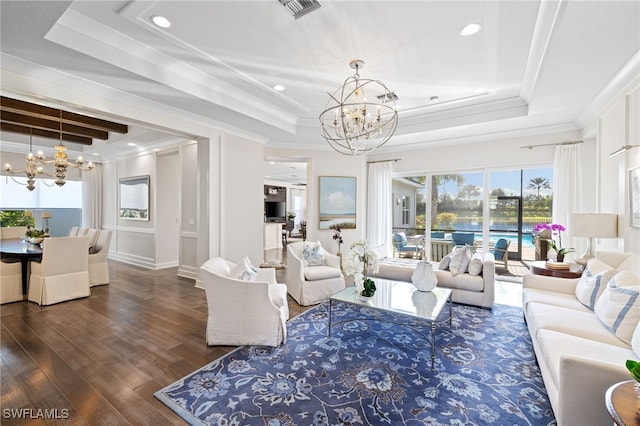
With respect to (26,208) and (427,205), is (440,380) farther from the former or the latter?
(26,208)

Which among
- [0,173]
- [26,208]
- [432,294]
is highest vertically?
[0,173]

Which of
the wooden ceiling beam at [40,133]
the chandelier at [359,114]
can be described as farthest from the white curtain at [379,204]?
the wooden ceiling beam at [40,133]

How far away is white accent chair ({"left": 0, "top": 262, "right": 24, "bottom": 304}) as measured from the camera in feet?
13.2

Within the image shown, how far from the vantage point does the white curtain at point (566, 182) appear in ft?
15.1

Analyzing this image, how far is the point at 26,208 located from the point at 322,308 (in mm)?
8531

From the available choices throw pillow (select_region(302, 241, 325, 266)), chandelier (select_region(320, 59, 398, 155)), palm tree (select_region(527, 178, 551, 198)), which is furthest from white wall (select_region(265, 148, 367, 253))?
palm tree (select_region(527, 178, 551, 198))

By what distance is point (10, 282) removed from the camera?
4062mm

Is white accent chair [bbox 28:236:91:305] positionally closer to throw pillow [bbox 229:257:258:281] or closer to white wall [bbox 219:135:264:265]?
white wall [bbox 219:135:264:265]

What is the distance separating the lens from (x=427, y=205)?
255 inches

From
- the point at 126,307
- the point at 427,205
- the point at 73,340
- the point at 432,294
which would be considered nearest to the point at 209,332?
the point at 73,340

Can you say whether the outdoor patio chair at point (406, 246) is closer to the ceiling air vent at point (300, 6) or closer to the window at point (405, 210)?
the window at point (405, 210)

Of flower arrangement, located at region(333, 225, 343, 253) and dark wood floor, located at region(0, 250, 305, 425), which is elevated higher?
flower arrangement, located at region(333, 225, 343, 253)

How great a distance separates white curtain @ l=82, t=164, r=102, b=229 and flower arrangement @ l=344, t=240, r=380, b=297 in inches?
304

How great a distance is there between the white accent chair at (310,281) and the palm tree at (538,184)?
13.9 feet
